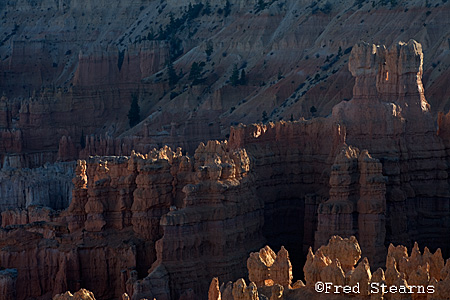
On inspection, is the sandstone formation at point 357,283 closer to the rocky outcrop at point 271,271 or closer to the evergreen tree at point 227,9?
the rocky outcrop at point 271,271

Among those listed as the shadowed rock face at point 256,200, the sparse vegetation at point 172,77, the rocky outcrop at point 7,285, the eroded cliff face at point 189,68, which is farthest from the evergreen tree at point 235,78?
the rocky outcrop at point 7,285

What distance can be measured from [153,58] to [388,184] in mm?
65053

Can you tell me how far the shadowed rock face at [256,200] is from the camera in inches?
2002

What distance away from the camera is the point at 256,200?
53406 mm

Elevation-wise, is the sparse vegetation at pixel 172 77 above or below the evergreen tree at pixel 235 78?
above

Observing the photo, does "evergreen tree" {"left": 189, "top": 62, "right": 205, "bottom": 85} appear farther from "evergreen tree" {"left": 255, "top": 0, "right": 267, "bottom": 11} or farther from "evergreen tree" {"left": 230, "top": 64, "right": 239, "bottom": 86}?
"evergreen tree" {"left": 255, "top": 0, "right": 267, "bottom": 11}

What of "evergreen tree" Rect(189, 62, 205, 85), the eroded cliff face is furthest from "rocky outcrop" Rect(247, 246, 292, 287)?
"evergreen tree" Rect(189, 62, 205, 85)

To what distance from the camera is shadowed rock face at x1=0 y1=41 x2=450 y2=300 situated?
50.8m

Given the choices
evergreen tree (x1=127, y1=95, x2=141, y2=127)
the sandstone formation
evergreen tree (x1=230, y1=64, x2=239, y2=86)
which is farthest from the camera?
evergreen tree (x1=127, y1=95, x2=141, y2=127)

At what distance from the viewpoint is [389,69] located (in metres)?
58.3

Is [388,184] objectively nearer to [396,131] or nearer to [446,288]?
[396,131]

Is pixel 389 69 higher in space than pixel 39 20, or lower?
lower

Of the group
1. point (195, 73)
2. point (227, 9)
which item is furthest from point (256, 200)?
point (227, 9)

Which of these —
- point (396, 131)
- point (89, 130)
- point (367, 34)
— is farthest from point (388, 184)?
point (89, 130)
